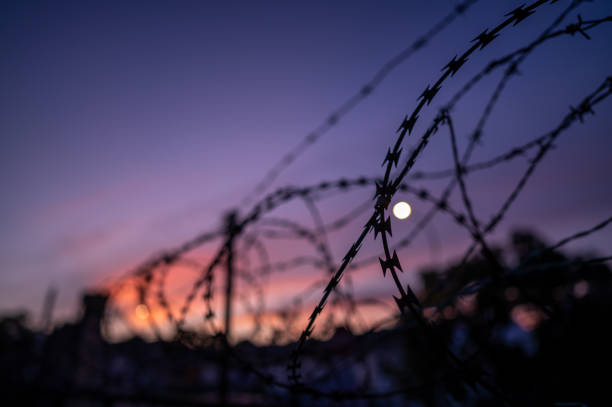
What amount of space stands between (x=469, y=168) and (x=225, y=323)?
3488 mm

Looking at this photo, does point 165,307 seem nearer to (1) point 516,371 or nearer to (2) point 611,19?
(2) point 611,19

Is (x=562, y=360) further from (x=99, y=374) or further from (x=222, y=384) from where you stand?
(x=99, y=374)

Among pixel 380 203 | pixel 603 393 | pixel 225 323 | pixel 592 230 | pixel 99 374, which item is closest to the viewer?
pixel 380 203

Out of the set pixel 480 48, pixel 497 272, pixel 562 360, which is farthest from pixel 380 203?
pixel 562 360

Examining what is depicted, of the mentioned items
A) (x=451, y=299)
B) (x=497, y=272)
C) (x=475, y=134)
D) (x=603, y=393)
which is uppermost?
(x=475, y=134)

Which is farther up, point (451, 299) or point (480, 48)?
point (480, 48)

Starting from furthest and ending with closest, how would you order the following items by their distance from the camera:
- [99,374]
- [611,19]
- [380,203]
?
[99,374], [611,19], [380,203]

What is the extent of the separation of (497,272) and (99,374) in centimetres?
568

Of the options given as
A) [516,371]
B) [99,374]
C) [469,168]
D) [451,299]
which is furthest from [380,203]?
[99,374]

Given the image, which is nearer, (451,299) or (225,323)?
(451,299)

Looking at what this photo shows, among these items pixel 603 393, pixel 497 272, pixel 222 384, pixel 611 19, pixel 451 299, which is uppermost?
pixel 611 19

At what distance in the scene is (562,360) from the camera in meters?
3.68

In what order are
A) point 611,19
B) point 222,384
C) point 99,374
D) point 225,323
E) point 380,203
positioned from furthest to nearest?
point 99,374 → point 225,323 → point 222,384 → point 611,19 → point 380,203

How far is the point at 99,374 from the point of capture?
4875mm
